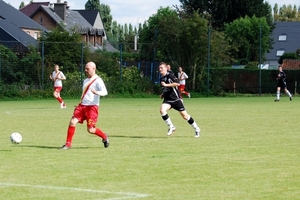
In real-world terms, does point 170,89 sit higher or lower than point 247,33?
lower

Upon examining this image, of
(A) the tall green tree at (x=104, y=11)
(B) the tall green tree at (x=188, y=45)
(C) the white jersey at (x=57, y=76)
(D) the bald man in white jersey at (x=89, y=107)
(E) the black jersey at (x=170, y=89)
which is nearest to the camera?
(D) the bald man in white jersey at (x=89, y=107)

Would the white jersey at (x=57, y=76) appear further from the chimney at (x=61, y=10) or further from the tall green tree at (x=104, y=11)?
the tall green tree at (x=104, y=11)

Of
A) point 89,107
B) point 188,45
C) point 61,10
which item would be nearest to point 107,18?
point 61,10

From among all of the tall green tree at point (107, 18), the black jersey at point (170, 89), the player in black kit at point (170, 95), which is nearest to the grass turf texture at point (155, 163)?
the player in black kit at point (170, 95)

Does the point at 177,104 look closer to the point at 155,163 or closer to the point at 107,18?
the point at 155,163

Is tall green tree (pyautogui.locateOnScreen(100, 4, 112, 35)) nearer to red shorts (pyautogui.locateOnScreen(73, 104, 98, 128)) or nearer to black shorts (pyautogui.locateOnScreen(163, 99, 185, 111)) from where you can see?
black shorts (pyautogui.locateOnScreen(163, 99, 185, 111))

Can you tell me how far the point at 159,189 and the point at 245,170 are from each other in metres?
2.38

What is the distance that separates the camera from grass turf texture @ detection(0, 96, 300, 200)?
1024cm

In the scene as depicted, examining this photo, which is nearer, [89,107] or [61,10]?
[89,107]

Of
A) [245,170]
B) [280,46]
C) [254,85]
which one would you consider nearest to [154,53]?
[254,85]

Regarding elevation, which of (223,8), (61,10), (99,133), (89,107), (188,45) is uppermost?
(61,10)

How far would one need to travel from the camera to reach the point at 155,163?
13180 mm

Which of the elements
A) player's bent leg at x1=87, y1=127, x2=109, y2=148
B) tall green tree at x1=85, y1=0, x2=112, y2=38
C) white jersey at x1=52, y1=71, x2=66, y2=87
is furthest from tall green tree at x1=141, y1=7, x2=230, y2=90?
tall green tree at x1=85, y1=0, x2=112, y2=38

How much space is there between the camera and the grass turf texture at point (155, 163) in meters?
10.2
